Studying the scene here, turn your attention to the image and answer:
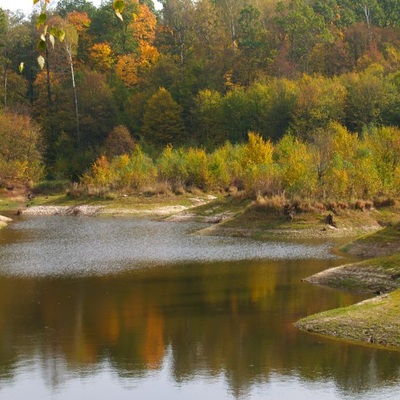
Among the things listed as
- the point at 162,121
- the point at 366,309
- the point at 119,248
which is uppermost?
the point at 162,121

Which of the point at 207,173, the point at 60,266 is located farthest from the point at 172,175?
the point at 60,266

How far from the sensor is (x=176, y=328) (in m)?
30.1

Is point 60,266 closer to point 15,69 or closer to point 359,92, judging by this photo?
point 359,92

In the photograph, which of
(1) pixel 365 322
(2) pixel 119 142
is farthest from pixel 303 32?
(1) pixel 365 322

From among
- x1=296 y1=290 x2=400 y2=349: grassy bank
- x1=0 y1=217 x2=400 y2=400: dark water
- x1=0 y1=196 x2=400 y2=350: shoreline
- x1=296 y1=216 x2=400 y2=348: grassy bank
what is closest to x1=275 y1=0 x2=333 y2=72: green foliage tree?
x1=0 y1=196 x2=400 y2=350: shoreline

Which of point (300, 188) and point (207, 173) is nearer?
point (300, 188)

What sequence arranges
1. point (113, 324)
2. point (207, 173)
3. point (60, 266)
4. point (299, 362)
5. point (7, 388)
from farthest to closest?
point (207, 173) < point (60, 266) < point (113, 324) < point (299, 362) < point (7, 388)

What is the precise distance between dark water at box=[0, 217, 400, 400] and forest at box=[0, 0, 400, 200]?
31.8m

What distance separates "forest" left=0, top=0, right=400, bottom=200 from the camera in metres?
88.3

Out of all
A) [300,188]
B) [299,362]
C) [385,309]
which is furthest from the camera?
[300,188]

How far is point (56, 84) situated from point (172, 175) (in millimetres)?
41008

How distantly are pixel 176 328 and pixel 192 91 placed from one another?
296ft

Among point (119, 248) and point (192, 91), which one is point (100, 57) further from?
point (119, 248)

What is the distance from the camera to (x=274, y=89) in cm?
10525
